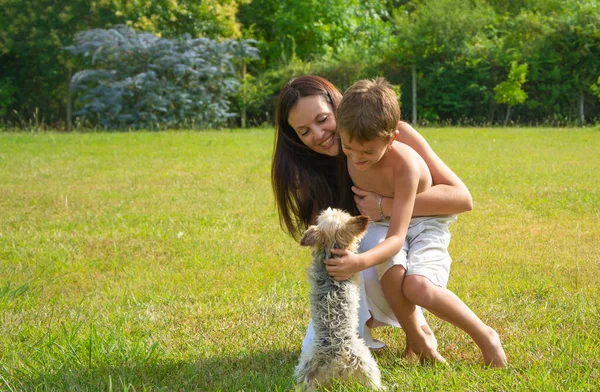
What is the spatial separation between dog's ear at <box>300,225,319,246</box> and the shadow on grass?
0.76 meters

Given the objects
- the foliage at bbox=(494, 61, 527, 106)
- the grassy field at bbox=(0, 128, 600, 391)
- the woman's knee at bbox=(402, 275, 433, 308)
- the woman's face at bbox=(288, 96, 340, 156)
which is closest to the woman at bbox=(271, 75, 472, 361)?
the woman's face at bbox=(288, 96, 340, 156)

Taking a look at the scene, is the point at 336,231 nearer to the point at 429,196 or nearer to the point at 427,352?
the point at 429,196

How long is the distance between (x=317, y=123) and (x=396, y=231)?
2.85 ft

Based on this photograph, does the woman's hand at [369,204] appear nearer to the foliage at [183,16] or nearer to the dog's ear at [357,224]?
the dog's ear at [357,224]

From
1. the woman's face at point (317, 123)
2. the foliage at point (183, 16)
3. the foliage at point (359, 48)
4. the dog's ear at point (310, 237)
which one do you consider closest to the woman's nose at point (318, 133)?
the woman's face at point (317, 123)

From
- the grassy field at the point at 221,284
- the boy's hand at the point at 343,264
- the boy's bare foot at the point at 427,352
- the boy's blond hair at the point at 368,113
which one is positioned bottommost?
the grassy field at the point at 221,284

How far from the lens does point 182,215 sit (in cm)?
819

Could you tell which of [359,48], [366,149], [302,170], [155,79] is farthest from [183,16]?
[366,149]

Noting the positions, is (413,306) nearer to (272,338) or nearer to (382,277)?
(382,277)

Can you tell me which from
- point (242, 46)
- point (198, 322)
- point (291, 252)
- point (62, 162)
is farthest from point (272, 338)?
point (242, 46)

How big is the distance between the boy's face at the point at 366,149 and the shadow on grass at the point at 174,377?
1175 mm

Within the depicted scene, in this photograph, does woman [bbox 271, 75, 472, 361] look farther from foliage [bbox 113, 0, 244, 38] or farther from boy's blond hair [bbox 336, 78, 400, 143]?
foliage [bbox 113, 0, 244, 38]

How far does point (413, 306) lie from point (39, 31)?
29390mm

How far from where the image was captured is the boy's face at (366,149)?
3461 millimetres
